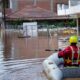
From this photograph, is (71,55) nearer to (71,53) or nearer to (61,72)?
(71,53)

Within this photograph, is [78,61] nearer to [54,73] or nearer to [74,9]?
[54,73]

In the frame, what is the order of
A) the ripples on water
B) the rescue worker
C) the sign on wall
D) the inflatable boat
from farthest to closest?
1. the sign on wall
2. the ripples on water
3. the rescue worker
4. the inflatable boat

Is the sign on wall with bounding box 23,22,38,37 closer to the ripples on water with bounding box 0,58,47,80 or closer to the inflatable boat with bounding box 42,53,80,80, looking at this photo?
the ripples on water with bounding box 0,58,47,80

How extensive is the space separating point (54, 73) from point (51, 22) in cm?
9199

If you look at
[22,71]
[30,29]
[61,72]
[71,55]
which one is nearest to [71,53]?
[71,55]

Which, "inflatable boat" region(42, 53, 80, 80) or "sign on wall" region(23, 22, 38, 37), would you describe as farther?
"sign on wall" region(23, 22, 38, 37)

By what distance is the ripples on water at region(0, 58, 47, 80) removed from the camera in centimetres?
1456

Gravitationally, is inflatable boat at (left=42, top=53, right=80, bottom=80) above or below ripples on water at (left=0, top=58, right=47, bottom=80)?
above

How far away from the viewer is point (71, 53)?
12.6m

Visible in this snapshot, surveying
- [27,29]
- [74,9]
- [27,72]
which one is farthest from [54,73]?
[74,9]

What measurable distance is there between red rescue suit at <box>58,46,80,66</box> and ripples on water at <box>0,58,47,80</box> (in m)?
1.52

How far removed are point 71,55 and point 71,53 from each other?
0.24 feet

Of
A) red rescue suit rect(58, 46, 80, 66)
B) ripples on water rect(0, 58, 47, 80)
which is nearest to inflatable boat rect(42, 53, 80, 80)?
red rescue suit rect(58, 46, 80, 66)

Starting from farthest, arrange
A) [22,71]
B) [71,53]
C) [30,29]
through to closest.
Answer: [30,29] → [22,71] → [71,53]
